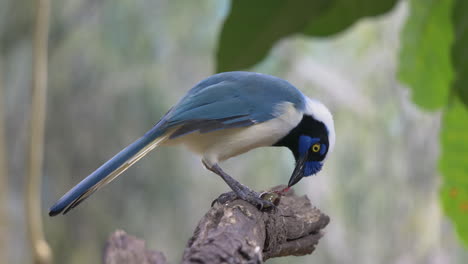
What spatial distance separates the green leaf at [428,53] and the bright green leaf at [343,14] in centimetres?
14

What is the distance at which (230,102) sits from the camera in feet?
4.89

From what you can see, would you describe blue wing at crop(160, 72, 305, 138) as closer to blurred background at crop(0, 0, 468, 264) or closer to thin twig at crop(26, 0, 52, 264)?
thin twig at crop(26, 0, 52, 264)

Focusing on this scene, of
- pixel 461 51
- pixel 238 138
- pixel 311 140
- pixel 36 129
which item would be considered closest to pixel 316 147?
pixel 311 140

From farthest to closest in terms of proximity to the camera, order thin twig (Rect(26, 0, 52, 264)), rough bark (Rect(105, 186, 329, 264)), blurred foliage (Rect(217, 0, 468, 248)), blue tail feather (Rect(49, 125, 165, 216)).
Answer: thin twig (Rect(26, 0, 52, 264)) → blurred foliage (Rect(217, 0, 468, 248)) → blue tail feather (Rect(49, 125, 165, 216)) → rough bark (Rect(105, 186, 329, 264))

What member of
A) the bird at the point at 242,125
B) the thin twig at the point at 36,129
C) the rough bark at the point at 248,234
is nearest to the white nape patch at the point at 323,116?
the bird at the point at 242,125

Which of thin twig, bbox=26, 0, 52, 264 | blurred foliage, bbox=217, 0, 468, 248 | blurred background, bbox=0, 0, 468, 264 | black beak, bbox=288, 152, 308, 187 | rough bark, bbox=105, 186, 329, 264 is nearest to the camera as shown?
rough bark, bbox=105, 186, 329, 264

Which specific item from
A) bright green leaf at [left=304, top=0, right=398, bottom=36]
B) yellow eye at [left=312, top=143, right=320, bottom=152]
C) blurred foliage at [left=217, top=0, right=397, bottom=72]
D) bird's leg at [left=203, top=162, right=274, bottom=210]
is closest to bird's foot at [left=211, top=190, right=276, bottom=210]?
bird's leg at [left=203, top=162, right=274, bottom=210]

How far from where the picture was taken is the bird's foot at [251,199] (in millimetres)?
1393

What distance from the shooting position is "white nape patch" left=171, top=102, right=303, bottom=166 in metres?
1.49

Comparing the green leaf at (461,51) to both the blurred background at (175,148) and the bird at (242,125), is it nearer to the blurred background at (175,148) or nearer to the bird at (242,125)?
the bird at (242,125)

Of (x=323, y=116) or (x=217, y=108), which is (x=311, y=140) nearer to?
(x=323, y=116)

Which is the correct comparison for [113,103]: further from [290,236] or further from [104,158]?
[290,236]

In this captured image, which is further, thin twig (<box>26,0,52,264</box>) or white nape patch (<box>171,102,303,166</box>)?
thin twig (<box>26,0,52,264</box>)

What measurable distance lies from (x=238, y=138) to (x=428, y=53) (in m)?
0.56
